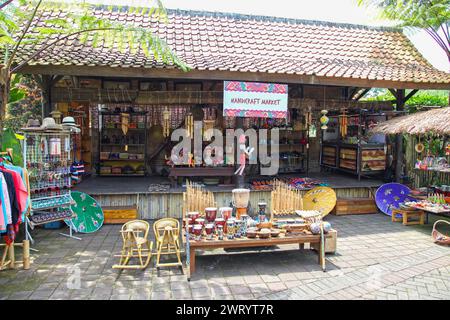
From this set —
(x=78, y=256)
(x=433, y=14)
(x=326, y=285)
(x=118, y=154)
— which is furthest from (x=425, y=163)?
(x=118, y=154)

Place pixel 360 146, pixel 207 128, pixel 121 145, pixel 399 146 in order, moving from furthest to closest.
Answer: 1. pixel 121 145
2. pixel 360 146
3. pixel 399 146
4. pixel 207 128

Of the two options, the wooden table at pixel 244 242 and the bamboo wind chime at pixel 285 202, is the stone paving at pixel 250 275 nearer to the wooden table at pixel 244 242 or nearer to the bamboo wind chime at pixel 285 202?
the wooden table at pixel 244 242

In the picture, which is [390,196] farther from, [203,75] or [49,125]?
[49,125]

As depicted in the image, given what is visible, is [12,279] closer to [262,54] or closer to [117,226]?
[117,226]

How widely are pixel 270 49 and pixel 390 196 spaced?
5091 mm

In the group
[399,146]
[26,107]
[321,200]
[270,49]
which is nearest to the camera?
[321,200]

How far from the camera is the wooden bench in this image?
847 centimetres

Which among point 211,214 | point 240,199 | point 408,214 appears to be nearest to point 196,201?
point 211,214

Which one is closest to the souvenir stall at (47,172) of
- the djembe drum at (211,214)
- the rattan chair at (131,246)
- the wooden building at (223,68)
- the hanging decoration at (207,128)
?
the wooden building at (223,68)

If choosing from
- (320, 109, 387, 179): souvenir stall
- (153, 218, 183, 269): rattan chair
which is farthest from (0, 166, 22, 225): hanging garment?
(320, 109, 387, 179): souvenir stall

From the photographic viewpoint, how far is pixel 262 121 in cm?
1026

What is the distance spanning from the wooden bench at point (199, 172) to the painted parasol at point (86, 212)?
200 centimetres

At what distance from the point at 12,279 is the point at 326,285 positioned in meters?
4.23

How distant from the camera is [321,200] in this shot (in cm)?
771
